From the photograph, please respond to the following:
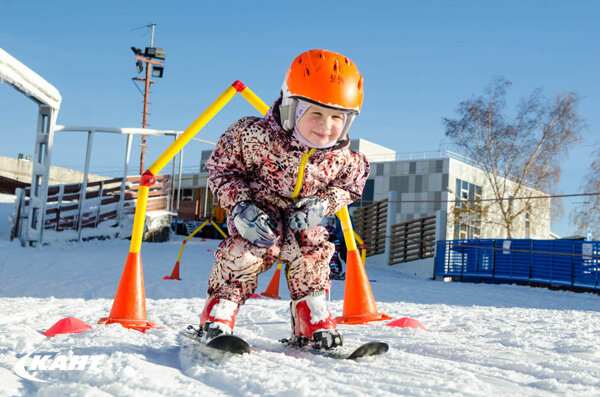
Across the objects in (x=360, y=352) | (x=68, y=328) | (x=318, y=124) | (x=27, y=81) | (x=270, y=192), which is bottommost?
(x=68, y=328)

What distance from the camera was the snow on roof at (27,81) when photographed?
9097mm

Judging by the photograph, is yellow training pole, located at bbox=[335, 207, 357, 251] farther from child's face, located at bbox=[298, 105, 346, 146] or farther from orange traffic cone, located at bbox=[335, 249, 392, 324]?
child's face, located at bbox=[298, 105, 346, 146]

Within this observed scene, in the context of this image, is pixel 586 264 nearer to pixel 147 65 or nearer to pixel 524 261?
pixel 524 261

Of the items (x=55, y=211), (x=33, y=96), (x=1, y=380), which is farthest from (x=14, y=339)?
(x=55, y=211)

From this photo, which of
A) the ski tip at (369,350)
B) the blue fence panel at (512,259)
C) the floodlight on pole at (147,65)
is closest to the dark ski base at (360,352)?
the ski tip at (369,350)

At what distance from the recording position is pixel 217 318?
2.32 metres

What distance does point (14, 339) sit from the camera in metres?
2.45

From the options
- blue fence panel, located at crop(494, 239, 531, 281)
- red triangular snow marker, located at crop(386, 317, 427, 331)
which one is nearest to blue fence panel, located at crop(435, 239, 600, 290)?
blue fence panel, located at crop(494, 239, 531, 281)

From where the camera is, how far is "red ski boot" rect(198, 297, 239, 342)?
7.36 ft

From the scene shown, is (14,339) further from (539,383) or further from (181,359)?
(539,383)

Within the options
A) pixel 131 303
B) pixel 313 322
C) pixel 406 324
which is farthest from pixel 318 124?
pixel 406 324

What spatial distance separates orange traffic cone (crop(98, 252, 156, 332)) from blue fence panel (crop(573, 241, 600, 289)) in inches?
412

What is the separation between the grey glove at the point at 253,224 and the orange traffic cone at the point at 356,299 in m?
1.35

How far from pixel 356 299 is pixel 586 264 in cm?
951
